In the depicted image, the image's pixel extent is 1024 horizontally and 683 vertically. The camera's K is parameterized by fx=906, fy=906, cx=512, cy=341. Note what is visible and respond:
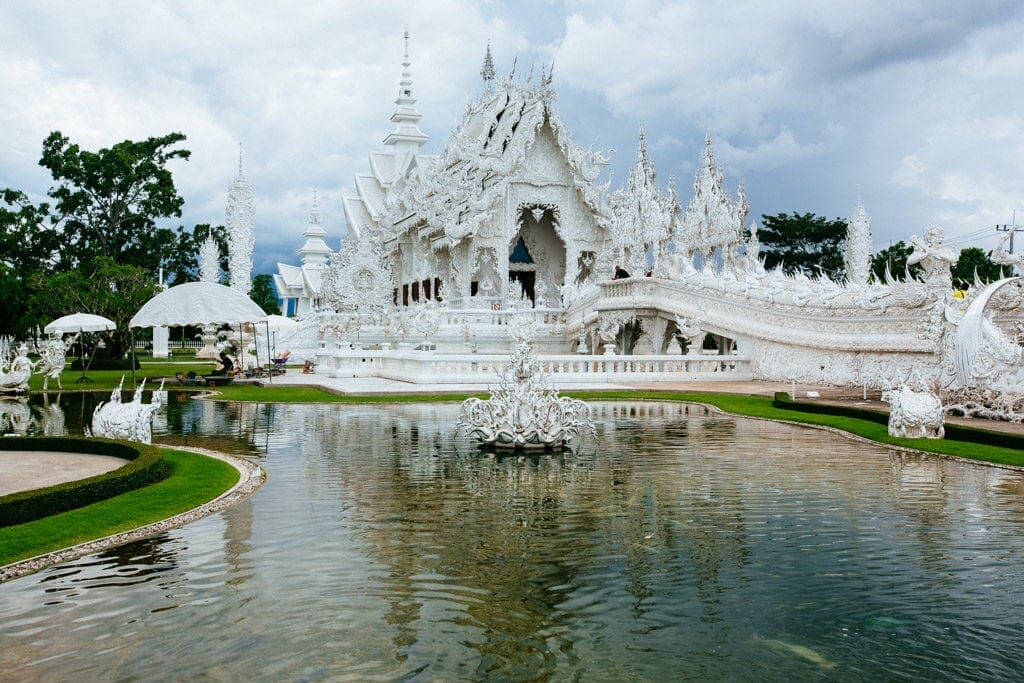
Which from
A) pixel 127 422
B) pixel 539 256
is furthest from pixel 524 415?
pixel 539 256

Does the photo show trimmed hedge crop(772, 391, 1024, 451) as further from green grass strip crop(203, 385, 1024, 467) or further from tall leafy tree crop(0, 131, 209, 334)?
tall leafy tree crop(0, 131, 209, 334)

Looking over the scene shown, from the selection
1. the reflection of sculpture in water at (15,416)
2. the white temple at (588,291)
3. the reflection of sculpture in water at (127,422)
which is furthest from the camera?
the white temple at (588,291)

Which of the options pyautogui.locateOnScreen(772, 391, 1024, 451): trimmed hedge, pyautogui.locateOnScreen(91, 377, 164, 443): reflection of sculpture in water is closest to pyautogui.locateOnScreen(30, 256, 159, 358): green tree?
pyautogui.locateOnScreen(91, 377, 164, 443): reflection of sculpture in water

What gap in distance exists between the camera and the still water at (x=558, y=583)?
4410 mm

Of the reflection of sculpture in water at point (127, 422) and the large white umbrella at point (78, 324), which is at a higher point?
the large white umbrella at point (78, 324)

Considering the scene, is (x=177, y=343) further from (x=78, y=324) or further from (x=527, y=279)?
(x=78, y=324)

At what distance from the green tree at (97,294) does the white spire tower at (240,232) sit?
48.7 feet

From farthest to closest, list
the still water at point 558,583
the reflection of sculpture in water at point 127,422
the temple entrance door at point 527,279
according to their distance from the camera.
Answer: the temple entrance door at point 527,279 < the reflection of sculpture in water at point 127,422 < the still water at point 558,583

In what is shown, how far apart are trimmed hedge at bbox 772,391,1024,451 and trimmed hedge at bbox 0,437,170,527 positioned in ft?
30.9

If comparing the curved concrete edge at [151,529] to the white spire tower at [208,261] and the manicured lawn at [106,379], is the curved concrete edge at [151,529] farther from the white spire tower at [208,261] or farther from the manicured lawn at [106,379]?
the white spire tower at [208,261]

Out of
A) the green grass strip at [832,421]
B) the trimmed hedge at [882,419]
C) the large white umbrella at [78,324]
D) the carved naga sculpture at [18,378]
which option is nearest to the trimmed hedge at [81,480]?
the green grass strip at [832,421]

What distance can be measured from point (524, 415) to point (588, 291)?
18974mm

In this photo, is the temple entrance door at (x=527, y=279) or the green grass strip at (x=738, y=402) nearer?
the green grass strip at (x=738, y=402)

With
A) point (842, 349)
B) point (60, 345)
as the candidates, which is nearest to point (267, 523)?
point (842, 349)
